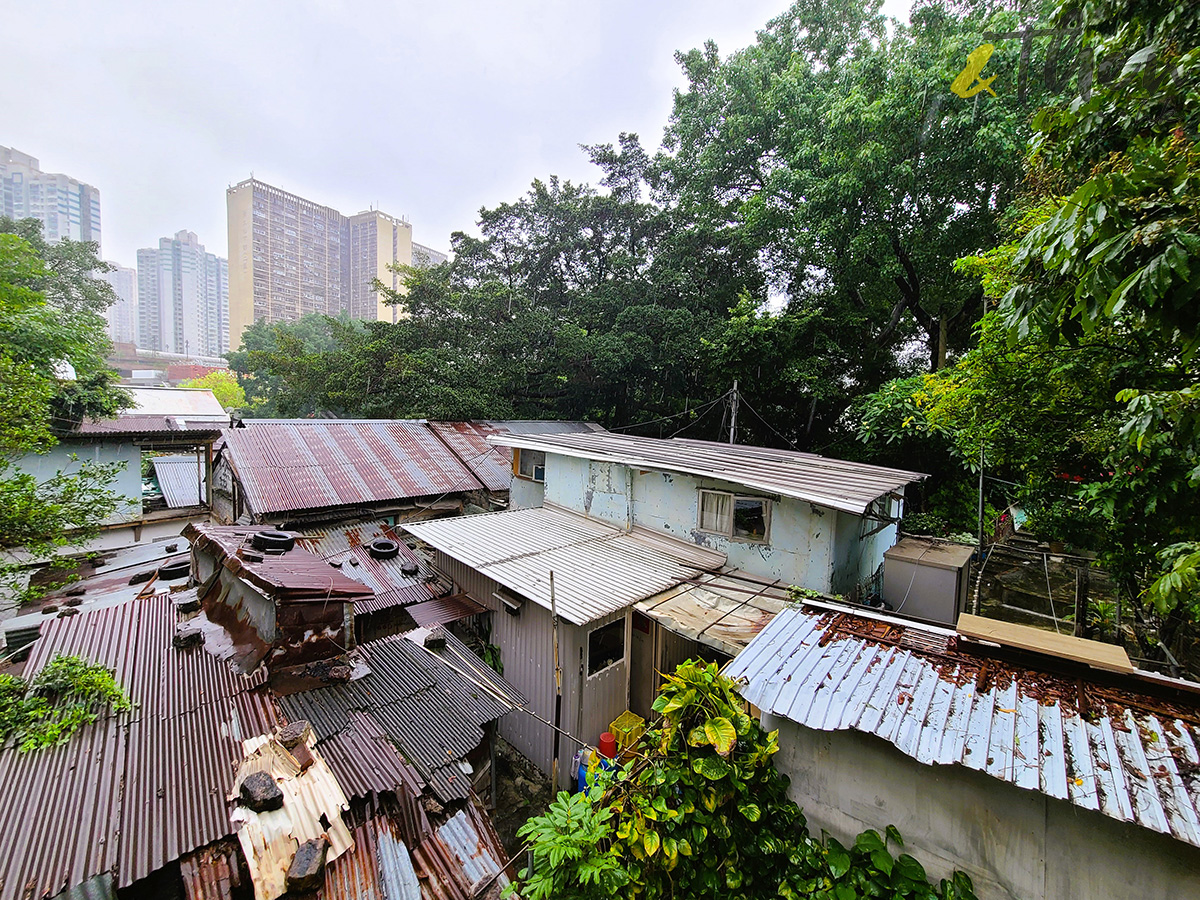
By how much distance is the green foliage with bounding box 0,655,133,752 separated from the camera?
3.79m

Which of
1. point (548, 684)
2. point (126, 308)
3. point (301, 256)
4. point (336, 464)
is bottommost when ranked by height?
point (548, 684)

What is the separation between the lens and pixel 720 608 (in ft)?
22.5

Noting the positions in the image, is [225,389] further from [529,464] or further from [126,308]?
[126,308]

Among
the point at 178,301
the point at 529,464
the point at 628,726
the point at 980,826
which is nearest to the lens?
the point at 980,826

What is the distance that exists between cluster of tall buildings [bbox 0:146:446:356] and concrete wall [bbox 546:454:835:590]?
157 feet

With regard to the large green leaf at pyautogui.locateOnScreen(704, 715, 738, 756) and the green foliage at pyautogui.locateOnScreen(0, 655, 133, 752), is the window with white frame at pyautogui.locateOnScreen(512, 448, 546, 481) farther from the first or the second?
the large green leaf at pyautogui.locateOnScreen(704, 715, 738, 756)

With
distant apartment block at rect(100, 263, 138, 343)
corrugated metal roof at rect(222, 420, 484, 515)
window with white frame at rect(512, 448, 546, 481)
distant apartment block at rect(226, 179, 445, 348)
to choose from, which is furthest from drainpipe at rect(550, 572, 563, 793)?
distant apartment block at rect(100, 263, 138, 343)

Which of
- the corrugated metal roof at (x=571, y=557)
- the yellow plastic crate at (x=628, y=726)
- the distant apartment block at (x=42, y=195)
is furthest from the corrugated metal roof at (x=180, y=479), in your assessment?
the distant apartment block at (x=42, y=195)

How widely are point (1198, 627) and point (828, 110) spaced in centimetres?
1602

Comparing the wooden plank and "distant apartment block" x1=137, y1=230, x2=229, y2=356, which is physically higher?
"distant apartment block" x1=137, y1=230, x2=229, y2=356

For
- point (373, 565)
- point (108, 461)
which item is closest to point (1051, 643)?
point (373, 565)

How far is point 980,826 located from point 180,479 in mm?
26563

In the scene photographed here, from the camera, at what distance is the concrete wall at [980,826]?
291cm

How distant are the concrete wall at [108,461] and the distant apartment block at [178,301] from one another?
79640 millimetres
